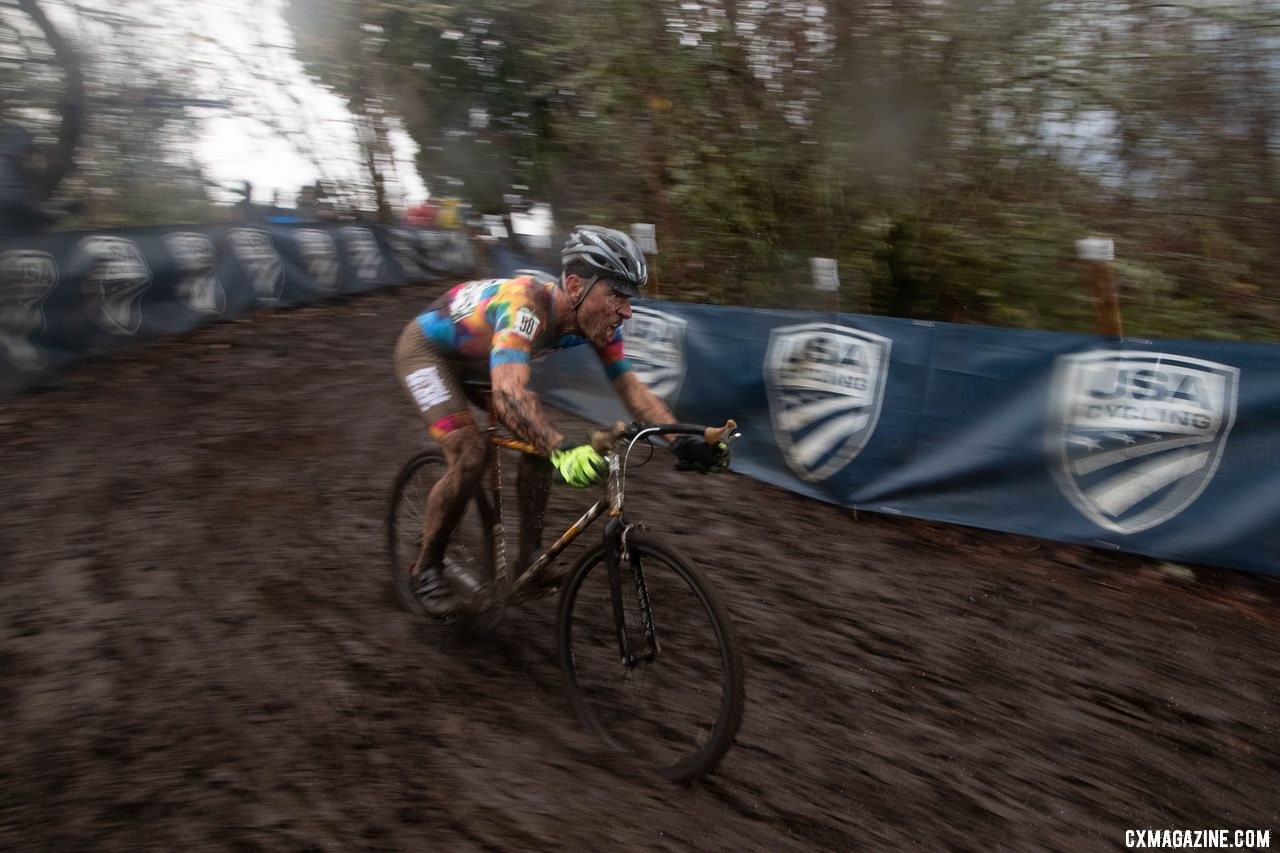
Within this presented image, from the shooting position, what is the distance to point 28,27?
1358 cm

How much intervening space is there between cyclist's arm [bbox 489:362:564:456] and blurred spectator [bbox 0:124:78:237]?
29.6 ft

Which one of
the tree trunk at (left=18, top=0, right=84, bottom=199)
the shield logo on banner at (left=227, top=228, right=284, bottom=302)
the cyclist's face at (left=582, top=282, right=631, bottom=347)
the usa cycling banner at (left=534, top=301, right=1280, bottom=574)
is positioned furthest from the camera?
the tree trunk at (left=18, top=0, right=84, bottom=199)

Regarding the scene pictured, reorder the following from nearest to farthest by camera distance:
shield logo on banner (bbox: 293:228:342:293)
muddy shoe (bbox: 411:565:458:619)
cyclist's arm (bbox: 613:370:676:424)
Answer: cyclist's arm (bbox: 613:370:676:424)
muddy shoe (bbox: 411:565:458:619)
shield logo on banner (bbox: 293:228:342:293)

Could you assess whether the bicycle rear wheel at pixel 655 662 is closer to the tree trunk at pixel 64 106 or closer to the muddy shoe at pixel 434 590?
the muddy shoe at pixel 434 590

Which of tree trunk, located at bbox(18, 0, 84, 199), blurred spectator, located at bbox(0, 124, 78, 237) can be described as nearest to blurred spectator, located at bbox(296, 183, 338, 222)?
tree trunk, located at bbox(18, 0, 84, 199)

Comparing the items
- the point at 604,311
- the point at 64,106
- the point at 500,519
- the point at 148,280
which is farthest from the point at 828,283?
the point at 64,106

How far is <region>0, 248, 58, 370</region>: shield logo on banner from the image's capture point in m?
9.00

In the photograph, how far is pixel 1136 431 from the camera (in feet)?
17.5

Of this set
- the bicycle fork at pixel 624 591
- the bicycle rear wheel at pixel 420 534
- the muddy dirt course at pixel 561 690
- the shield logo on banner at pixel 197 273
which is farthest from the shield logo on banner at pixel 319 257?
the bicycle fork at pixel 624 591

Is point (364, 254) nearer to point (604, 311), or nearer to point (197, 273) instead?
point (197, 273)

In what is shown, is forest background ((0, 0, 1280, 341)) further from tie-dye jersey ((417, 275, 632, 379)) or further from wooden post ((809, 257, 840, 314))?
tie-dye jersey ((417, 275, 632, 379))

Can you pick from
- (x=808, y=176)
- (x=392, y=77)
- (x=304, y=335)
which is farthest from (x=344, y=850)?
(x=392, y=77)

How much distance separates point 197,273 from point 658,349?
7.42m

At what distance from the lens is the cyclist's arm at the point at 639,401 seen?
3982 millimetres
